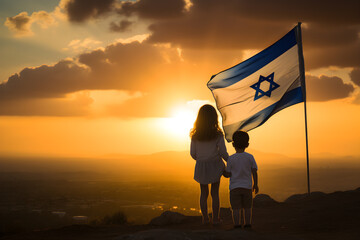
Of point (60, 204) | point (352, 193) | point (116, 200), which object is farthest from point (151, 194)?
point (352, 193)

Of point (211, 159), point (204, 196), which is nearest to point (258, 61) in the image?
point (211, 159)

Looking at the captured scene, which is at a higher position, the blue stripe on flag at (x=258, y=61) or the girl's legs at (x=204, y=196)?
the blue stripe on flag at (x=258, y=61)

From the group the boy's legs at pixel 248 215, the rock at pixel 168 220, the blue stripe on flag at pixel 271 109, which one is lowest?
the rock at pixel 168 220

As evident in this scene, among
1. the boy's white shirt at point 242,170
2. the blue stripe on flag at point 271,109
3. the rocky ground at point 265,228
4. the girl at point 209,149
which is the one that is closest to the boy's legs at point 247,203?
the boy's white shirt at point 242,170

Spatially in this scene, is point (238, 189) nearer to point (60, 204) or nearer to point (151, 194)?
point (60, 204)

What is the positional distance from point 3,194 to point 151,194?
4092cm

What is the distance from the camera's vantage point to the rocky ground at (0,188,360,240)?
7.36 meters

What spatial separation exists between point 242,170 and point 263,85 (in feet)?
18.1

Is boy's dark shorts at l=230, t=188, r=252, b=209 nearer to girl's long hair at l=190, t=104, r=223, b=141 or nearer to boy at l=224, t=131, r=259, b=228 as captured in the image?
boy at l=224, t=131, r=259, b=228

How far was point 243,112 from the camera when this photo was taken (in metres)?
13.2

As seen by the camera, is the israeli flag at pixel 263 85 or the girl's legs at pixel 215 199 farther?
the israeli flag at pixel 263 85

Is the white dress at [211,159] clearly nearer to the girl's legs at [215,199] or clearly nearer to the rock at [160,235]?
the girl's legs at [215,199]

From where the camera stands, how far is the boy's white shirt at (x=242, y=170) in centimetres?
828

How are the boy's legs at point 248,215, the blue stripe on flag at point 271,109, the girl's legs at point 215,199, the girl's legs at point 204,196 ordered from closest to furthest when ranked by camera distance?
the boy's legs at point 248,215, the girl's legs at point 215,199, the girl's legs at point 204,196, the blue stripe on flag at point 271,109
